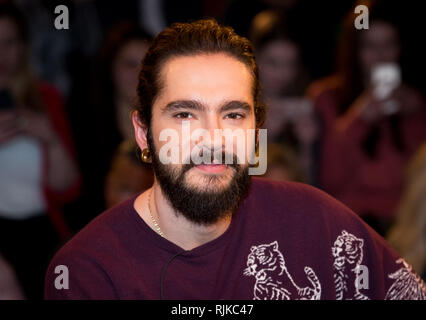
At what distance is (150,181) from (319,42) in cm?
141

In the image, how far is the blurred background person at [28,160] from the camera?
2869mm

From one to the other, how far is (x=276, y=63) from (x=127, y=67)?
2.29ft

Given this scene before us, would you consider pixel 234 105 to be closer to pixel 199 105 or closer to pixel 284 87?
pixel 199 105

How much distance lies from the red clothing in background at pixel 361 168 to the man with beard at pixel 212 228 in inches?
46.2

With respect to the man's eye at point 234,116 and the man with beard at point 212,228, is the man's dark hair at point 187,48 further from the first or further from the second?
the man's eye at point 234,116

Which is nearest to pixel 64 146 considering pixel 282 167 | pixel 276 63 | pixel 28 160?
pixel 28 160

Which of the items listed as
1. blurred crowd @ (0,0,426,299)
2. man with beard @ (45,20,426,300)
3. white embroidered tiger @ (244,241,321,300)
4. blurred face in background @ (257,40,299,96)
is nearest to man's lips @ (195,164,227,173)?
man with beard @ (45,20,426,300)

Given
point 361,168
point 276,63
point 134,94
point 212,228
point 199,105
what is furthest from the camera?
point 276,63

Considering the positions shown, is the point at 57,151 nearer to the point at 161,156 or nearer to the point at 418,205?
the point at 161,156

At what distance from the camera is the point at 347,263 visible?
80.0 inches

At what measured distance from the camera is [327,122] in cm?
334

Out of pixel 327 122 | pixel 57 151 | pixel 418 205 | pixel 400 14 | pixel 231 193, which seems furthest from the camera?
pixel 400 14

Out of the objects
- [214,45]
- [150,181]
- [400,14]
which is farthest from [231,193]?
[400,14]

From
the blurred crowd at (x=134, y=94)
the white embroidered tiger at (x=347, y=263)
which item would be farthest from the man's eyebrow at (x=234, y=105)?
the blurred crowd at (x=134, y=94)
